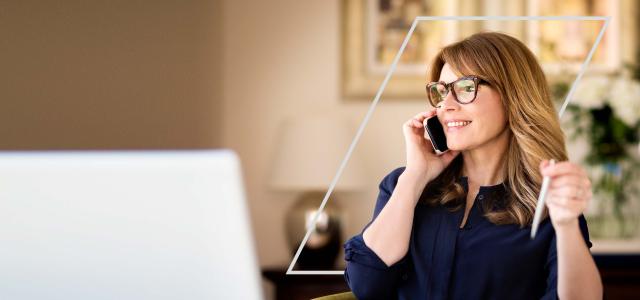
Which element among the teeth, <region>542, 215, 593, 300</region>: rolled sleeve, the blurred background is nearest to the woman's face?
the teeth

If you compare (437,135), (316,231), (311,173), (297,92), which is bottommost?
(316,231)

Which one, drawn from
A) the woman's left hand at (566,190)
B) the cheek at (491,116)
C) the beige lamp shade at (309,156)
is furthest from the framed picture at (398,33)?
the woman's left hand at (566,190)

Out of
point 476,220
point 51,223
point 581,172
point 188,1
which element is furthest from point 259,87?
point 51,223

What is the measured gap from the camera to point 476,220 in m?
1.46

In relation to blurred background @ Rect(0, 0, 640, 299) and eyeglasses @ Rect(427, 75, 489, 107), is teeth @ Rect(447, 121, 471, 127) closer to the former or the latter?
eyeglasses @ Rect(427, 75, 489, 107)

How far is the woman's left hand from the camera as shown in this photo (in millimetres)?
1172

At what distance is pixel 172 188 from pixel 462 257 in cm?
87

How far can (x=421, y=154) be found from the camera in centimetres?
150

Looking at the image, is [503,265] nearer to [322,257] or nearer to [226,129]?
[322,257]

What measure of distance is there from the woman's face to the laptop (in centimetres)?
80

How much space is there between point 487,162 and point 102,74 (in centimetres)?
158

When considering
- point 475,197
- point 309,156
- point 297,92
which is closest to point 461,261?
point 475,197

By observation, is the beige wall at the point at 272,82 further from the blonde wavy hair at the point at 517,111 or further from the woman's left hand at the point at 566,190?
the woman's left hand at the point at 566,190

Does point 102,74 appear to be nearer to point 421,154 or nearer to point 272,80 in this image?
point 272,80
